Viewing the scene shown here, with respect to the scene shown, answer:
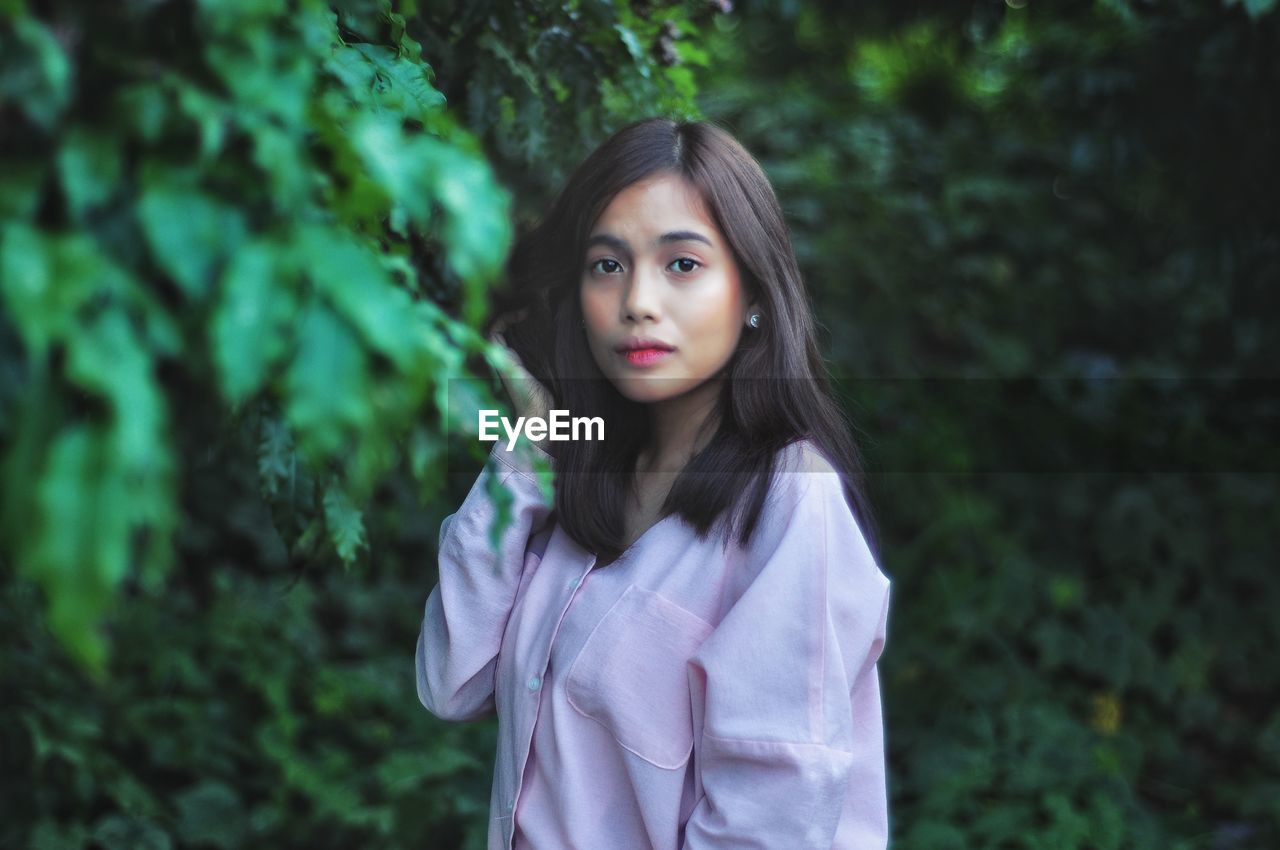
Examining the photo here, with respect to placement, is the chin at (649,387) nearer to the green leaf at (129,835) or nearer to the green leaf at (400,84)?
the green leaf at (400,84)

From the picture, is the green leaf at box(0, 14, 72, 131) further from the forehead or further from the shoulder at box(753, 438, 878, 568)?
the shoulder at box(753, 438, 878, 568)

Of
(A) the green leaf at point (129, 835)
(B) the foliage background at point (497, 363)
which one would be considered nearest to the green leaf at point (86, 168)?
(B) the foliage background at point (497, 363)

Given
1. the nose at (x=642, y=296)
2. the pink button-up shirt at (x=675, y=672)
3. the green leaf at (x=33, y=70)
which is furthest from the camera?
the nose at (x=642, y=296)

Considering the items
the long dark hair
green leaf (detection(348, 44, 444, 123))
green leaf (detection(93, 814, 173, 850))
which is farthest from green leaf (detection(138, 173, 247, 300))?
green leaf (detection(93, 814, 173, 850))

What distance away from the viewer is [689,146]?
172cm

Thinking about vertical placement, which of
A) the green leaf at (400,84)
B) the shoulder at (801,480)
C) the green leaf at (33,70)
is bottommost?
the shoulder at (801,480)

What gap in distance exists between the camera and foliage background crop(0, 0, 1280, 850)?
92 centimetres

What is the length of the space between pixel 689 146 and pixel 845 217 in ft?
11.2

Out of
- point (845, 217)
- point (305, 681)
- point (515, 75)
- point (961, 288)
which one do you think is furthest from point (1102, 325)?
point (515, 75)

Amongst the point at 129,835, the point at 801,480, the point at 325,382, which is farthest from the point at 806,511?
the point at 129,835

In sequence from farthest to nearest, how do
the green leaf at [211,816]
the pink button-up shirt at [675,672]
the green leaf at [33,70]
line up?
1. the green leaf at [211,816]
2. the pink button-up shirt at [675,672]
3. the green leaf at [33,70]

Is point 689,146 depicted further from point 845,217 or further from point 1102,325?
point 1102,325

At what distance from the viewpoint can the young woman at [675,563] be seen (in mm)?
1531

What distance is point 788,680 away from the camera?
152 cm
